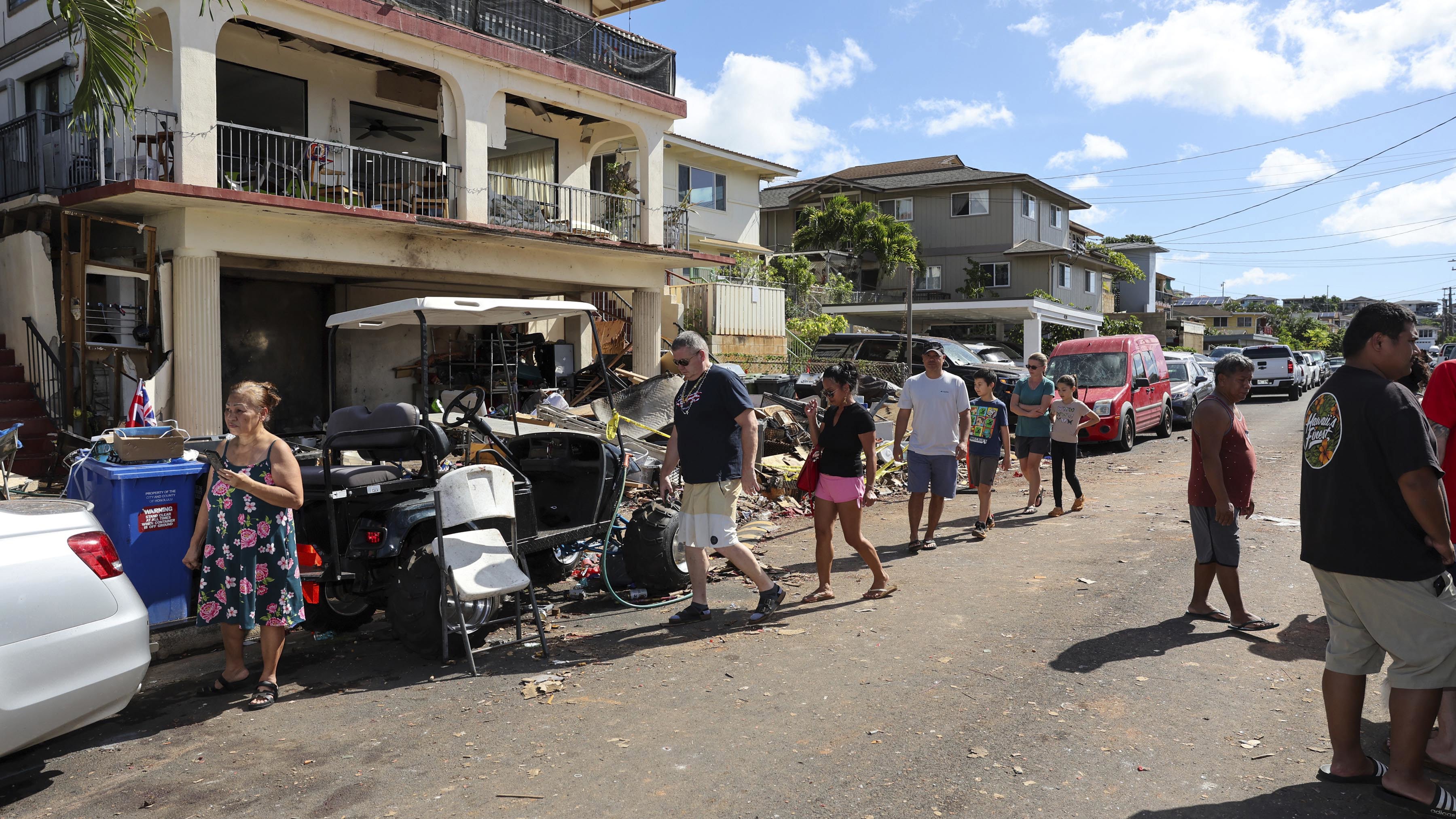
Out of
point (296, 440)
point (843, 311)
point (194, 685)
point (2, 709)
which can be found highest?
point (843, 311)

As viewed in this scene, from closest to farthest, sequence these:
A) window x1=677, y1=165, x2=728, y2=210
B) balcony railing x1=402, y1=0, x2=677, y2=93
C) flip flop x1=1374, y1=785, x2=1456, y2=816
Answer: flip flop x1=1374, y1=785, x2=1456, y2=816 < balcony railing x1=402, y1=0, x2=677, y2=93 < window x1=677, y1=165, x2=728, y2=210

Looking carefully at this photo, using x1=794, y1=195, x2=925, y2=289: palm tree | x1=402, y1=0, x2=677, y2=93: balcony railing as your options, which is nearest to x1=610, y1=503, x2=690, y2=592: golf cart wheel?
x1=402, y1=0, x2=677, y2=93: balcony railing

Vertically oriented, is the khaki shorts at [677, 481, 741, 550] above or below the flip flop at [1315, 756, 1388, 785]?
above

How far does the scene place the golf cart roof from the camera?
6605 mm

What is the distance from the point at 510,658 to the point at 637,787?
220cm

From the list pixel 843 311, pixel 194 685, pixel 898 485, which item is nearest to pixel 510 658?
pixel 194 685

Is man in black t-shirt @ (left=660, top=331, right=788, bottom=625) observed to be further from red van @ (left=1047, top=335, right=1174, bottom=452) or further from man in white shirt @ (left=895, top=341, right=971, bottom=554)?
red van @ (left=1047, top=335, right=1174, bottom=452)

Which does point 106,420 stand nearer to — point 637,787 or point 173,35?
point 173,35

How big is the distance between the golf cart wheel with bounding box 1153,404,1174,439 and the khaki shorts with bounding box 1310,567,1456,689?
1654 cm

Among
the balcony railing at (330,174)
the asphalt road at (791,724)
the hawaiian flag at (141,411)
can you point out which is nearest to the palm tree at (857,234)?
the balcony railing at (330,174)

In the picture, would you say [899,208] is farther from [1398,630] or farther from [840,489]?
[1398,630]

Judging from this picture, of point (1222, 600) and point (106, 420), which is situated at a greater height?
point (106, 420)

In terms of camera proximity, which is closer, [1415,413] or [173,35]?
[1415,413]

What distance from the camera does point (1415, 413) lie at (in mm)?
3787
